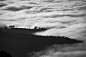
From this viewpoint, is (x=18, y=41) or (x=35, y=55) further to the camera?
(x=18, y=41)

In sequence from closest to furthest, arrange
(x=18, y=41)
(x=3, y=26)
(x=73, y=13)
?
(x=18, y=41) → (x=3, y=26) → (x=73, y=13)

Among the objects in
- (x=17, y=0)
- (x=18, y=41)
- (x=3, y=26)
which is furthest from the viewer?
(x=17, y=0)

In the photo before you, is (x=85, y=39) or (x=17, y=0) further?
(x=17, y=0)

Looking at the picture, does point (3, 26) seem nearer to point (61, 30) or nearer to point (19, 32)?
point (19, 32)

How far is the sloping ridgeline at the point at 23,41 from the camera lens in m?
6.08

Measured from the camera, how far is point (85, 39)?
6.40 m

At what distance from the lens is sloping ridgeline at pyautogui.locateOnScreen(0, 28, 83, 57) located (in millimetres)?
6084

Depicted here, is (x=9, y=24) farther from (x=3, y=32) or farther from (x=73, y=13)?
(x=73, y=13)

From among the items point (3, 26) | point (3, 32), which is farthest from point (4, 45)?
point (3, 26)

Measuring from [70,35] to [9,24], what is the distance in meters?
3.61

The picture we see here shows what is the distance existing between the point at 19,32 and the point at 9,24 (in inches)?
47.8

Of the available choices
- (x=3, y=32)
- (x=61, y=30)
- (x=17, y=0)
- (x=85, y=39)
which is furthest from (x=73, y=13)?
(x=17, y=0)

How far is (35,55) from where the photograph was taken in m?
5.46

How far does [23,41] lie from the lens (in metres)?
6.88
